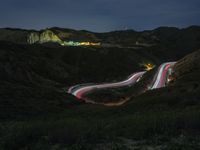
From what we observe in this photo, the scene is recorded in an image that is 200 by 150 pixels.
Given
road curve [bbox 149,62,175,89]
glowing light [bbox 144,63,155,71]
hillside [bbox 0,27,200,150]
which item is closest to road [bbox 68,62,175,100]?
road curve [bbox 149,62,175,89]

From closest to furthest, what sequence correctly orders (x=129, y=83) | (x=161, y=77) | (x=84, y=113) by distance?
(x=84, y=113), (x=161, y=77), (x=129, y=83)

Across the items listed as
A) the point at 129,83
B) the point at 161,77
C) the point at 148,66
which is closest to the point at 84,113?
the point at 161,77

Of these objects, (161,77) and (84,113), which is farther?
(161,77)

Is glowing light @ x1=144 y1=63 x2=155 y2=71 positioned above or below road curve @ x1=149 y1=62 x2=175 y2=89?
above

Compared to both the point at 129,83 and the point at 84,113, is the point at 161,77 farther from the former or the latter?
the point at 84,113

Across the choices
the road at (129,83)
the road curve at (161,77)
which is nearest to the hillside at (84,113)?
the road curve at (161,77)

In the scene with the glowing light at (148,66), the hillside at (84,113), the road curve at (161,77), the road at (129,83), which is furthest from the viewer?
the glowing light at (148,66)

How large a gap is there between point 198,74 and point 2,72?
1501 inches

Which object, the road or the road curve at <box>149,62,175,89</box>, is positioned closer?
the road

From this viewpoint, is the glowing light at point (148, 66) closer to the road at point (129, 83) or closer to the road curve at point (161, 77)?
the road at point (129, 83)

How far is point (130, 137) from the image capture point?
1525cm

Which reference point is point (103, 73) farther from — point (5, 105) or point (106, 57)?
point (5, 105)

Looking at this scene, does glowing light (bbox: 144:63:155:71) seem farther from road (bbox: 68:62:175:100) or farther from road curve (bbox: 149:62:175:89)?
road curve (bbox: 149:62:175:89)

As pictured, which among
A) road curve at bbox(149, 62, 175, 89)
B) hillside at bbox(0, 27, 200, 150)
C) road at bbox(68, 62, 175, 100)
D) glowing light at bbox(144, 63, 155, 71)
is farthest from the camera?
glowing light at bbox(144, 63, 155, 71)
